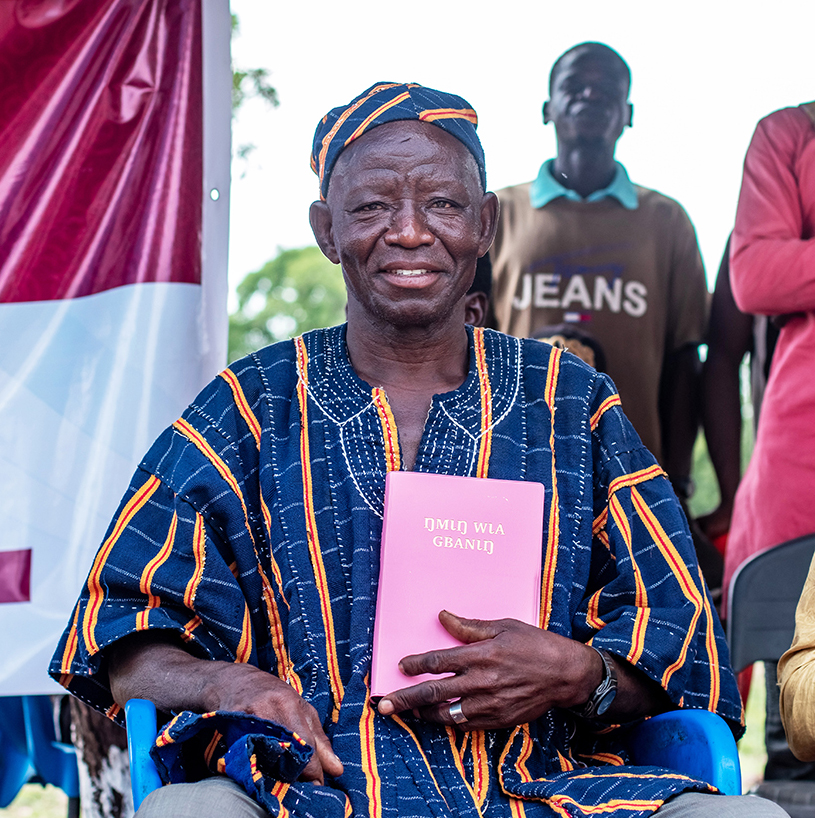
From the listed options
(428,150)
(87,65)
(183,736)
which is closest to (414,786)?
(183,736)

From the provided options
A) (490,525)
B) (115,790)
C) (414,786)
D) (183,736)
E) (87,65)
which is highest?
(87,65)

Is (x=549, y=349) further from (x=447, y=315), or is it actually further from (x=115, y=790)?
(x=115, y=790)

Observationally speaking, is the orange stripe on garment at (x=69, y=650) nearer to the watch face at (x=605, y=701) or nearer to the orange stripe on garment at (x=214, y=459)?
the orange stripe on garment at (x=214, y=459)

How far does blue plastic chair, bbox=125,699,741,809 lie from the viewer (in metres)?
1.66

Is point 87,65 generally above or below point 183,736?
above

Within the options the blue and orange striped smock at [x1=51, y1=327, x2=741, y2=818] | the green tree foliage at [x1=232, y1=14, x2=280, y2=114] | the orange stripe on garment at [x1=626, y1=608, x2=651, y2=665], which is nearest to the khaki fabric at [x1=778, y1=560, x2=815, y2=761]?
the blue and orange striped smock at [x1=51, y1=327, x2=741, y2=818]

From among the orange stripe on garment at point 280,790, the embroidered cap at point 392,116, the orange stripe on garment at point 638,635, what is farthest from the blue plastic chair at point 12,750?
the orange stripe on garment at point 638,635

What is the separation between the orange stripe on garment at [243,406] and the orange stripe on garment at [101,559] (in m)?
0.21

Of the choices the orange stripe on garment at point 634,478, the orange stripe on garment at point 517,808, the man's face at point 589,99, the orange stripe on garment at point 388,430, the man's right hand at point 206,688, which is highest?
the man's face at point 589,99

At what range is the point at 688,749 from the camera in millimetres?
1770

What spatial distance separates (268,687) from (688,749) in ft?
2.39

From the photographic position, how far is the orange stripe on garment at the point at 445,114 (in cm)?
204

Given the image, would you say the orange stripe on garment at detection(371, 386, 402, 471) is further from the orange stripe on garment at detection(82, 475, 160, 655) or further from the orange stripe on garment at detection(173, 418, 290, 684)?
the orange stripe on garment at detection(82, 475, 160, 655)

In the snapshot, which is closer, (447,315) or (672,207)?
(447,315)
